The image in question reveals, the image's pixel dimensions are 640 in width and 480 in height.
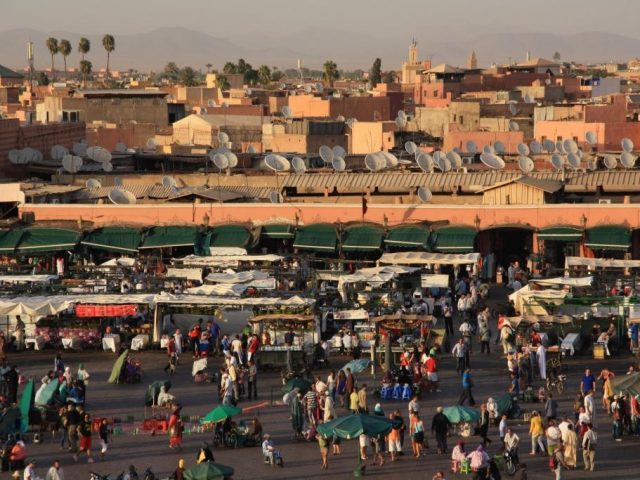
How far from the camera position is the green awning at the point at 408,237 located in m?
32.0

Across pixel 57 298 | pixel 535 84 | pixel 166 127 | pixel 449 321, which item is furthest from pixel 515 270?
pixel 535 84

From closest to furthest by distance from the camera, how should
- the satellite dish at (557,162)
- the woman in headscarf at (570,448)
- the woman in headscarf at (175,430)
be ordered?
the woman in headscarf at (570,448)
the woman in headscarf at (175,430)
the satellite dish at (557,162)

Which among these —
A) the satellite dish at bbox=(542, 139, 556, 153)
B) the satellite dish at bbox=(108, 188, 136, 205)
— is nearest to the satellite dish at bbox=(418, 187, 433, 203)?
the satellite dish at bbox=(108, 188, 136, 205)

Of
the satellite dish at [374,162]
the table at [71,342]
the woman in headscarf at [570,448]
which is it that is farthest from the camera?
the satellite dish at [374,162]

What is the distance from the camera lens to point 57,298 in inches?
1052

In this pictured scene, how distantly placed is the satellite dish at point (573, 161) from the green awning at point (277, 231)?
829 cm

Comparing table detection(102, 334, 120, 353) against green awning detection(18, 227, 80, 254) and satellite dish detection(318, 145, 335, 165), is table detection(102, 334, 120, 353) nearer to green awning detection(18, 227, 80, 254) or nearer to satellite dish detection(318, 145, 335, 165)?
Result: green awning detection(18, 227, 80, 254)

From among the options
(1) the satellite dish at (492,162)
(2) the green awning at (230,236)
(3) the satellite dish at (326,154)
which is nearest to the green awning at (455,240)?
(2) the green awning at (230,236)

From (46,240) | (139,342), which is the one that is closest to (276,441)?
(139,342)

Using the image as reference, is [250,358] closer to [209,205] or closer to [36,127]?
[209,205]

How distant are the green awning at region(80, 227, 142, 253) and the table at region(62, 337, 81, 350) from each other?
647 centimetres

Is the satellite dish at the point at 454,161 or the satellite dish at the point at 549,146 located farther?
the satellite dish at the point at 549,146

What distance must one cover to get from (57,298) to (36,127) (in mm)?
21231

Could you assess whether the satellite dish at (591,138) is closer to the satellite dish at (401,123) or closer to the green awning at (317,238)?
the satellite dish at (401,123)
